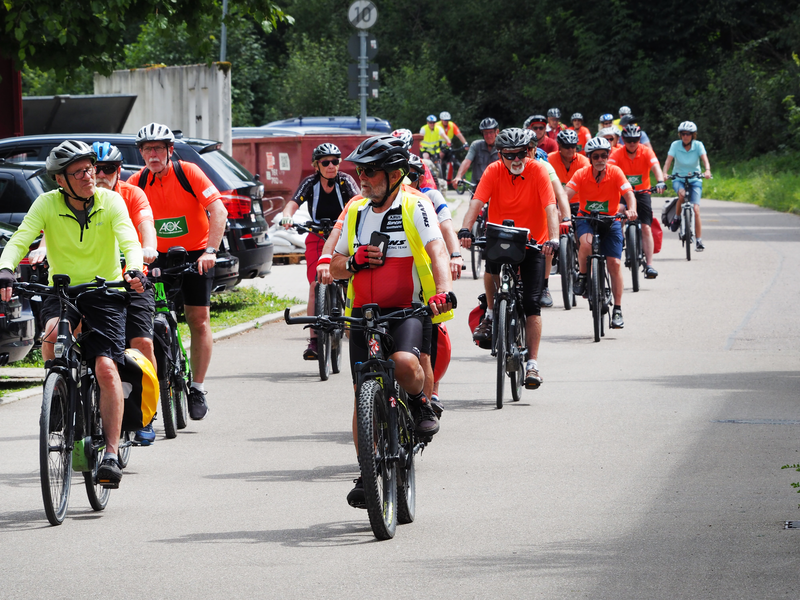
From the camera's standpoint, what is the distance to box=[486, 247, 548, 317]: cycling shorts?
9891mm

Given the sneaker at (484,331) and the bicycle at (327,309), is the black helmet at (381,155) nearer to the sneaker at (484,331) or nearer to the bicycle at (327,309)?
the sneaker at (484,331)

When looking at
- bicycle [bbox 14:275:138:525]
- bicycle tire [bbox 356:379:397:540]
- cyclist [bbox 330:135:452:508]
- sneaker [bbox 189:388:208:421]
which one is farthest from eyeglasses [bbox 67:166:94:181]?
sneaker [bbox 189:388:208:421]

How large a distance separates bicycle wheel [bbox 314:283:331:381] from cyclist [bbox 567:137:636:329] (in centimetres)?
305

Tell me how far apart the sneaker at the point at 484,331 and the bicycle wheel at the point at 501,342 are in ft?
1.52

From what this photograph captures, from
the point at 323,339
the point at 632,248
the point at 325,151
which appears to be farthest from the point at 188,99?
the point at 323,339

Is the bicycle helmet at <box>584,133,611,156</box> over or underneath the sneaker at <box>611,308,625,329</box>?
over

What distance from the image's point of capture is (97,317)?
6.71m

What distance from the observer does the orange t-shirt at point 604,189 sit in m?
13.3

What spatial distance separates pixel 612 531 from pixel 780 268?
13343mm

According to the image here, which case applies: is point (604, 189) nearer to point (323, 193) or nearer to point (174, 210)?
point (323, 193)

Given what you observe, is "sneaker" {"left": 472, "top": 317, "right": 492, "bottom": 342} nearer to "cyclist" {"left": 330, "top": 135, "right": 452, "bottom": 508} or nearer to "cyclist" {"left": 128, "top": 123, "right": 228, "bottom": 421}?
"cyclist" {"left": 128, "top": 123, "right": 228, "bottom": 421}

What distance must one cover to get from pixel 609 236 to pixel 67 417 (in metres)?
7.68

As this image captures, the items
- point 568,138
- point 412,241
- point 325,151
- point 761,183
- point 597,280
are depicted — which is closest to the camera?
point 412,241

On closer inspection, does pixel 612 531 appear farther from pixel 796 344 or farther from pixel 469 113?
pixel 469 113
